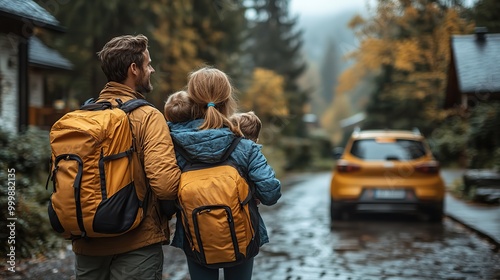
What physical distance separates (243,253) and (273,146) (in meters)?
33.7

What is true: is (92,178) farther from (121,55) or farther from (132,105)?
(121,55)

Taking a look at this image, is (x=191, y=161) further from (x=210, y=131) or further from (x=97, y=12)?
(x=97, y=12)

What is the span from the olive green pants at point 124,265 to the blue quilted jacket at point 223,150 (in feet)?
1.54

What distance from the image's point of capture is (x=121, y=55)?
9.32ft

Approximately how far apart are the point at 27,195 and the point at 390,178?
5856mm

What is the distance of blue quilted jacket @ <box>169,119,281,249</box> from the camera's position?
9.35 feet

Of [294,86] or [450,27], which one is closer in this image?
[450,27]

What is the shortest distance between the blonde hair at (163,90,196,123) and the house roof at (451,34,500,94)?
788 cm

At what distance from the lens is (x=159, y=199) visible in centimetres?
291

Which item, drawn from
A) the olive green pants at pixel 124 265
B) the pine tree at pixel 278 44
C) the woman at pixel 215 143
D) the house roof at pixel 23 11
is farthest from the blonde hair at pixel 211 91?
the pine tree at pixel 278 44

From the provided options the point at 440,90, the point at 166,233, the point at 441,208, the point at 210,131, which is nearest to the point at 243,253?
the point at 166,233

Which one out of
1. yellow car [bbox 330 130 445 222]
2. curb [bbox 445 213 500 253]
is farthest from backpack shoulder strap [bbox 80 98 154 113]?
yellow car [bbox 330 130 445 222]

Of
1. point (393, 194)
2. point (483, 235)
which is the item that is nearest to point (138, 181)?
point (483, 235)

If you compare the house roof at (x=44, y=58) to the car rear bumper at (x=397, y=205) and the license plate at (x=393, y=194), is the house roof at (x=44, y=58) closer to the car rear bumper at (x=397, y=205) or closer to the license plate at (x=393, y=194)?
the car rear bumper at (x=397, y=205)
